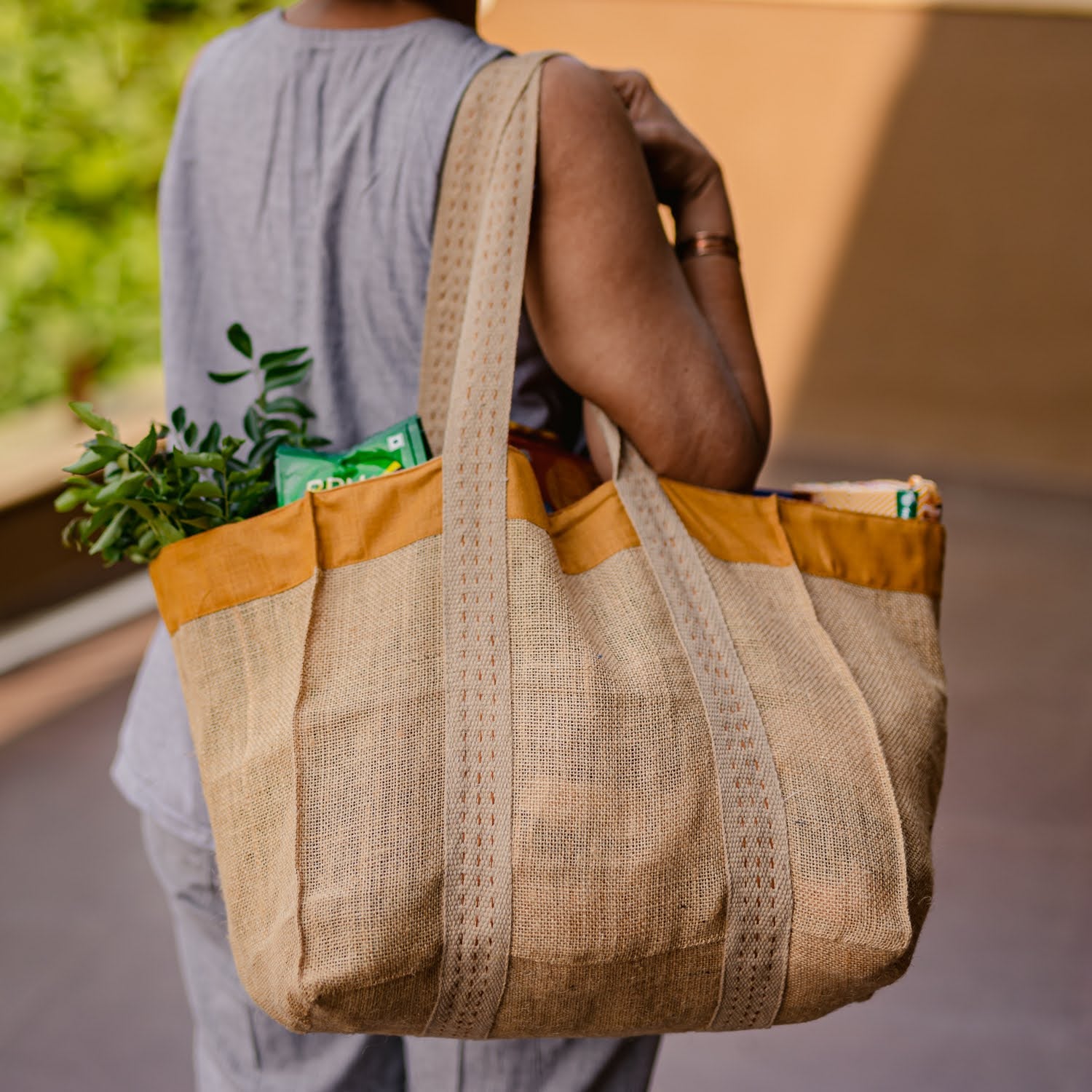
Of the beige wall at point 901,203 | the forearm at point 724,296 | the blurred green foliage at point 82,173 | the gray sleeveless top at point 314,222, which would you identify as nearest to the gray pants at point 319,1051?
the gray sleeveless top at point 314,222

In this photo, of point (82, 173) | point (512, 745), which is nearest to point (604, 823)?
point (512, 745)

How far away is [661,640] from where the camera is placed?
34.5 inches

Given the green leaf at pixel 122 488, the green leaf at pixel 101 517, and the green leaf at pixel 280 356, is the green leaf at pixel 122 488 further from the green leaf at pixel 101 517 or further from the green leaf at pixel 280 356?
the green leaf at pixel 280 356

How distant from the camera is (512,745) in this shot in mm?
817

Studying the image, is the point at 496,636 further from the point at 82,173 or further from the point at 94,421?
the point at 82,173

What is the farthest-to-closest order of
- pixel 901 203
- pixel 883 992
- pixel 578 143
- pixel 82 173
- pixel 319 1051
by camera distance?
pixel 901 203
pixel 82 173
pixel 883 992
pixel 319 1051
pixel 578 143

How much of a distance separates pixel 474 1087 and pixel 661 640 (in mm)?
583

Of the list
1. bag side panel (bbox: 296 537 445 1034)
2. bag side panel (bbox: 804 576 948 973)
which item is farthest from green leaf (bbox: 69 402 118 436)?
bag side panel (bbox: 804 576 948 973)

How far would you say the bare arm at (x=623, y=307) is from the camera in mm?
897

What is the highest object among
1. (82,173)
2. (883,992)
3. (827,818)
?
(827,818)

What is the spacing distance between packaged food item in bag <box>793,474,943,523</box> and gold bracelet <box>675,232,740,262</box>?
22cm

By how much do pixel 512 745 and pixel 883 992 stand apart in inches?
70.8

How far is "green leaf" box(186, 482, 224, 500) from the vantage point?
0.92m

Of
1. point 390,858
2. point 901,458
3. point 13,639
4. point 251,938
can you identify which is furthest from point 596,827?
point 901,458
